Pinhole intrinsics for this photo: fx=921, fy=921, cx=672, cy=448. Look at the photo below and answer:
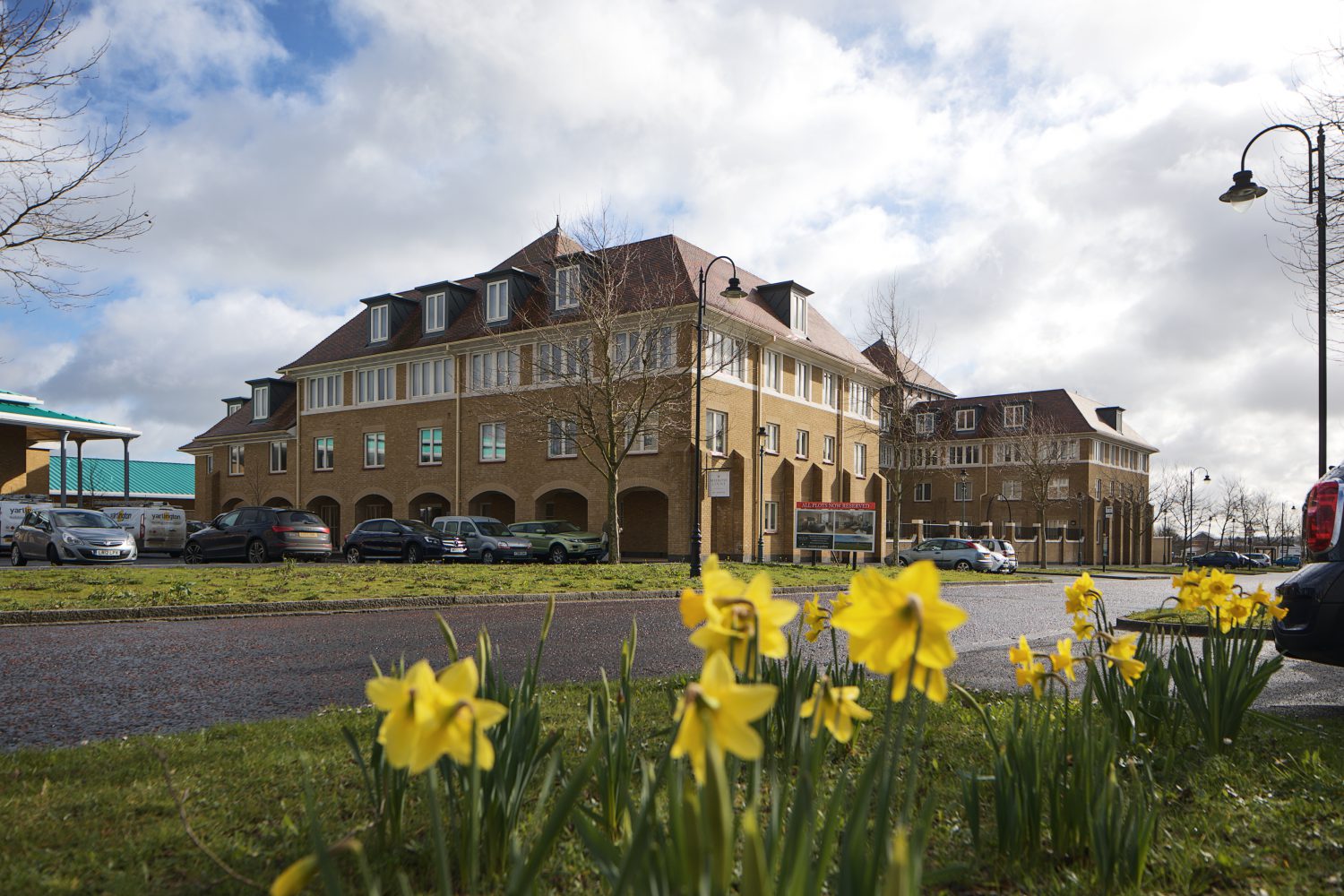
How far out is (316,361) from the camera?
42.9 meters

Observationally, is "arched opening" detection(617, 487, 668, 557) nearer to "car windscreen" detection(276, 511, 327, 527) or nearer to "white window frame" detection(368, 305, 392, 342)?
"car windscreen" detection(276, 511, 327, 527)

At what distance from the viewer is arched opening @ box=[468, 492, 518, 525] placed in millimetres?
37906

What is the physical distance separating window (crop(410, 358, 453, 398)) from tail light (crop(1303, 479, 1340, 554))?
115 ft

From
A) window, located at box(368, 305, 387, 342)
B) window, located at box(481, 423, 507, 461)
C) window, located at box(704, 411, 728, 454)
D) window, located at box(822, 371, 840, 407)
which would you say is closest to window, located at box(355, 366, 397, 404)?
window, located at box(368, 305, 387, 342)

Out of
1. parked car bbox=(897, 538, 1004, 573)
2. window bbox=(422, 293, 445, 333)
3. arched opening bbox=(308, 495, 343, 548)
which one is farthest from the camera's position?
arched opening bbox=(308, 495, 343, 548)

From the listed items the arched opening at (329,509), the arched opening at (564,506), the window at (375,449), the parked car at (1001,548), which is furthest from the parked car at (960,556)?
the arched opening at (329,509)

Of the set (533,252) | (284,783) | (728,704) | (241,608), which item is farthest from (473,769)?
(533,252)

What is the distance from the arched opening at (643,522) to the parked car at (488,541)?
6.10 meters

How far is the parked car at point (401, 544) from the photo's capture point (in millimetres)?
27203

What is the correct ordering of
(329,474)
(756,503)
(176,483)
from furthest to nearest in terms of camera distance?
(176,483), (329,474), (756,503)

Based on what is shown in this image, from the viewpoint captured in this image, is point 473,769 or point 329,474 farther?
point 329,474

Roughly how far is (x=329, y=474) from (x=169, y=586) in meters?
30.1

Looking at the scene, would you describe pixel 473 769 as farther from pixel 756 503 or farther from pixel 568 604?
pixel 756 503

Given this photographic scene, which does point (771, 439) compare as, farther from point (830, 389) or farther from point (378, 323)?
point (378, 323)
